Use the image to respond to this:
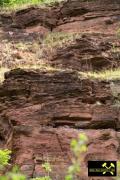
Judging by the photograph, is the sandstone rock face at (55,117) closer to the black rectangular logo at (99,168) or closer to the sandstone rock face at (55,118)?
the sandstone rock face at (55,118)

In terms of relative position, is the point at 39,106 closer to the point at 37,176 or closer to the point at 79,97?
the point at 79,97

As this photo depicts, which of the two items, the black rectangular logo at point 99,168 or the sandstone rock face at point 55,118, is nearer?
the black rectangular logo at point 99,168

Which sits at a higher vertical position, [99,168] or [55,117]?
[55,117]

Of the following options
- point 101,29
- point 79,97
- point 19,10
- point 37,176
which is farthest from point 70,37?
point 37,176

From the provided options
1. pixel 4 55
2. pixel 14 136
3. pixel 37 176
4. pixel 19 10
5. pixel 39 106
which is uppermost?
pixel 19 10

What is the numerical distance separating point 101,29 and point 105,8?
3.40 ft

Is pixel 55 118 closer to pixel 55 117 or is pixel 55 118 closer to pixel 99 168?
pixel 55 117

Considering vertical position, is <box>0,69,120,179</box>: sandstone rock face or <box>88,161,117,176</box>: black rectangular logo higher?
<box>0,69,120,179</box>: sandstone rock face

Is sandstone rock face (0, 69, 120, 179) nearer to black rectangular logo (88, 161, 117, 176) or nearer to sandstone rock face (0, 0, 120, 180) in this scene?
sandstone rock face (0, 0, 120, 180)

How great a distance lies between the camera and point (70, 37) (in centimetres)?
1634

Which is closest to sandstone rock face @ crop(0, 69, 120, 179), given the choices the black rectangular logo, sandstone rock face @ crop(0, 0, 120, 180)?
sandstone rock face @ crop(0, 0, 120, 180)

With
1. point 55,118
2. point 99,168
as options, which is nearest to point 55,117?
point 55,118

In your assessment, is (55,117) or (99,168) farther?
(55,117)

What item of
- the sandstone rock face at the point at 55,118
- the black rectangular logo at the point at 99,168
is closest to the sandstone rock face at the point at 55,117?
the sandstone rock face at the point at 55,118
